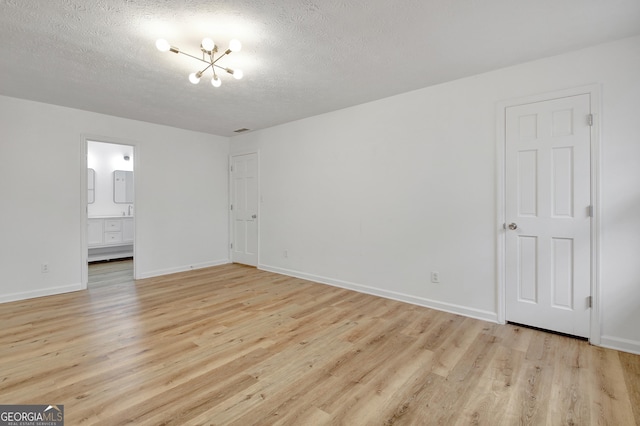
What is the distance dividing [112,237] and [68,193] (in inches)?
97.2

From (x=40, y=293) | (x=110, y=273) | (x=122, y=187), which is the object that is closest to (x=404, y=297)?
(x=40, y=293)

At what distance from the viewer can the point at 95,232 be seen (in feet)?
19.6

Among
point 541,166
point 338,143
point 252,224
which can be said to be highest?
point 338,143

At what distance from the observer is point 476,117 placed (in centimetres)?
306

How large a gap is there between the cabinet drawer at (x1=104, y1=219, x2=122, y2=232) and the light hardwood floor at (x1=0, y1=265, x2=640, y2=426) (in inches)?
113

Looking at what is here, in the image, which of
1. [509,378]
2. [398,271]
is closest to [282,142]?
[398,271]

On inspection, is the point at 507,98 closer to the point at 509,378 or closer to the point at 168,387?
the point at 509,378

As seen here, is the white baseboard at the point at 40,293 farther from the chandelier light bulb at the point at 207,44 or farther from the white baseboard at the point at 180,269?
the chandelier light bulb at the point at 207,44

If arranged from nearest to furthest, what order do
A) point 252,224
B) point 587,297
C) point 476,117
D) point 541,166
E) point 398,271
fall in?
point 587,297
point 541,166
point 476,117
point 398,271
point 252,224

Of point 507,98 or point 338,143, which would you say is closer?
point 507,98

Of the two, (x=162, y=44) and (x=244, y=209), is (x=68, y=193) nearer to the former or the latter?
(x=244, y=209)

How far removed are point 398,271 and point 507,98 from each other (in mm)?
2183

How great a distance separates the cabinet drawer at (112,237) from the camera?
20.1 ft

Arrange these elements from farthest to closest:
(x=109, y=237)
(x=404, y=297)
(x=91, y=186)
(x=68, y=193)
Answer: (x=91, y=186) < (x=109, y=237) < (x=68, y=193) < (x=404, y=297)
